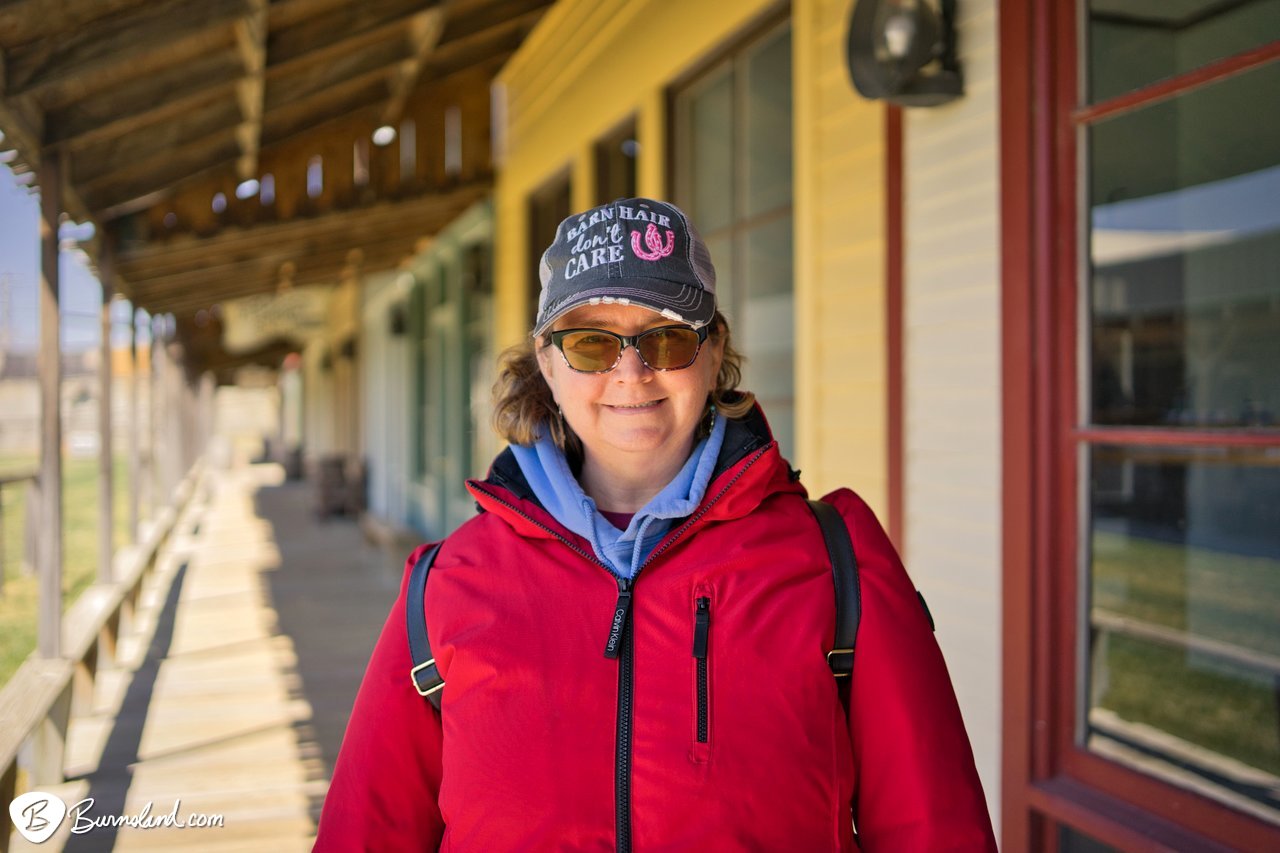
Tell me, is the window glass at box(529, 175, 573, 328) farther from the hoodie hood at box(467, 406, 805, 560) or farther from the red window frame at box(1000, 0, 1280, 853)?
the hoodie hood at box(467, 406, 805, 560)

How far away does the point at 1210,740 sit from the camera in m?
3.26

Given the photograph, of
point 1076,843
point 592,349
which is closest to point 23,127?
point 592,349

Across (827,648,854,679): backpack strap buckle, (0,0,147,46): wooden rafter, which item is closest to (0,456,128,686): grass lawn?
(0,0,147,46): wooden rafter

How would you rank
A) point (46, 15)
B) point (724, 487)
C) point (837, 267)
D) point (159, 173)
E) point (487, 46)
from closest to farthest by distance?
point (724, 487) < point (46, 15) < point (837, 267) < point (159, 173) < point (487, 46)

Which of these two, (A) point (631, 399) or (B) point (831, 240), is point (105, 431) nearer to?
(B) point (831, 240)

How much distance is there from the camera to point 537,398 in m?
1.56

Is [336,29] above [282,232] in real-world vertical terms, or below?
above

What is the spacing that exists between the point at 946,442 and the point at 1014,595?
0.44 metres

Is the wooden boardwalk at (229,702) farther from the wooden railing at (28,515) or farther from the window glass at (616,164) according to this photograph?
the window glass at (616,164)

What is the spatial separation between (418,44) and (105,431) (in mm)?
2625

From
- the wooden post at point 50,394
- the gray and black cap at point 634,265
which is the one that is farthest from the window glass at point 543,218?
the gray and black cap at point 634,265

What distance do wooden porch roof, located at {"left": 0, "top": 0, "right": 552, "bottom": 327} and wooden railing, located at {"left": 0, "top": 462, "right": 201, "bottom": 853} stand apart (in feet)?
5.92

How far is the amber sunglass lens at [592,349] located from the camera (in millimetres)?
1378

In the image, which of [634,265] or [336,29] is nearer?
[634,265]
